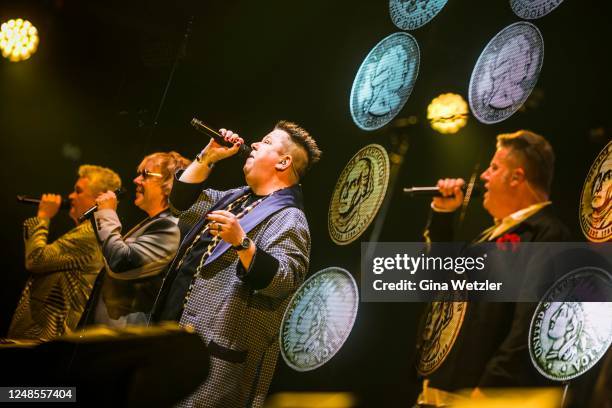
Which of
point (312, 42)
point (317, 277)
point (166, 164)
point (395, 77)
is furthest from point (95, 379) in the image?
point (312, 42)

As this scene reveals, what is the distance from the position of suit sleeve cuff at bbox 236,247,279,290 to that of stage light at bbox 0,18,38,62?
2.87 meters

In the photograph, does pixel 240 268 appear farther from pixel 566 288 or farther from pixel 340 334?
pixel 566 288

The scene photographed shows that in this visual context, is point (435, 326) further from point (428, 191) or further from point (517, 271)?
point (428, 191)

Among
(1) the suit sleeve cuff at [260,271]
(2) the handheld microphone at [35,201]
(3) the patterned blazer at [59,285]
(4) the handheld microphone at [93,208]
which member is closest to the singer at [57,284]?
(3) the patterned blazer at [59,285]

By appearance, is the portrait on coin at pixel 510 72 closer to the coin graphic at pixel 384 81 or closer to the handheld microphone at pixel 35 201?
the coin graphic at pixel 384 81

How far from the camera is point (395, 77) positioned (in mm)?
2910

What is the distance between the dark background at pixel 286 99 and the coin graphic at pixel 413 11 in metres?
0.05

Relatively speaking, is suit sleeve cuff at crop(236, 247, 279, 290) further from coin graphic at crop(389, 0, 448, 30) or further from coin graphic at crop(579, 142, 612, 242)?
coin graphic at crop(389, 0, 448, 30)

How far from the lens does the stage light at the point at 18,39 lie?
14.2 ft

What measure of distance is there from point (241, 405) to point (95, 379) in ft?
4.66

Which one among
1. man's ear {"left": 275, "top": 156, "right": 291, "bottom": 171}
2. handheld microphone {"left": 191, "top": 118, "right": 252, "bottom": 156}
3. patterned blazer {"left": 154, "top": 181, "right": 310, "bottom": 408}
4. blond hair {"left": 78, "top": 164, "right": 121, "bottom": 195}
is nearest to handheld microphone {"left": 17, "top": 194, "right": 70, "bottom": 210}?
blond hair {"left": 78, "top": 164, "right": 121, "bottom": 195}

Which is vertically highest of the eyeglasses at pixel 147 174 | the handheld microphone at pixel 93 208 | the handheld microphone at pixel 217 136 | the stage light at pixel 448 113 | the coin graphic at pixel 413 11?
the coin graphic at pixel 413 11

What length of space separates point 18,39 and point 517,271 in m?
3.68

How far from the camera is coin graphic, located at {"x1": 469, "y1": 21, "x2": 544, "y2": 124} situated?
228 centimetres
